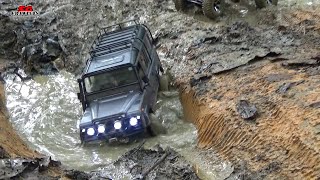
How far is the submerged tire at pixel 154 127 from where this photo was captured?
877 centimetres

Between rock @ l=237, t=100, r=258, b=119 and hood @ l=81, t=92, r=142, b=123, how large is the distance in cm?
178

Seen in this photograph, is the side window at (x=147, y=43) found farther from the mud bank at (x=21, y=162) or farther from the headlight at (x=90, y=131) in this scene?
the mud bank at (x=21, y=162)

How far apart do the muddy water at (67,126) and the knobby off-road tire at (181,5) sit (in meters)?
3.76

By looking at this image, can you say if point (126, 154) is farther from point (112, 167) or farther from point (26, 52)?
point (26, 52)

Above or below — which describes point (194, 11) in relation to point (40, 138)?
above

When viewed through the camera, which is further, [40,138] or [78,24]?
[78,24]

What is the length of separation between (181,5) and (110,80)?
5578 millimetres

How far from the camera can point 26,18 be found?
16.0 meters

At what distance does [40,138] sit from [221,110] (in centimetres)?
373

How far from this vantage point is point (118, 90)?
30.1 feet

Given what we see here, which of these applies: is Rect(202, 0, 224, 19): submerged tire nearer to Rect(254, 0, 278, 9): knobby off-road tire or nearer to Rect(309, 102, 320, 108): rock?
Rect(254, 0, 278, 9): knobby off-road tire

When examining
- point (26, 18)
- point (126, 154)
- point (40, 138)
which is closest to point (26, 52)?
point (26, 18)

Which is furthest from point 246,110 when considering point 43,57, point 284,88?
point 43,57

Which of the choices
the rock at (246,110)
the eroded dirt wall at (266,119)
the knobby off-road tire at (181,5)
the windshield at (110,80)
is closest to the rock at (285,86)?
the eroded dirt wall at (266,119)
